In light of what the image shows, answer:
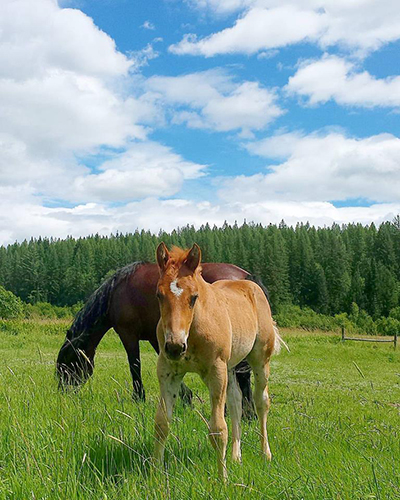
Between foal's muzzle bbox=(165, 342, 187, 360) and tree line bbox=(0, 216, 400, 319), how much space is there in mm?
67247

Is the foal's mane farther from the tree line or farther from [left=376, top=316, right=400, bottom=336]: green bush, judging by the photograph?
the tree line

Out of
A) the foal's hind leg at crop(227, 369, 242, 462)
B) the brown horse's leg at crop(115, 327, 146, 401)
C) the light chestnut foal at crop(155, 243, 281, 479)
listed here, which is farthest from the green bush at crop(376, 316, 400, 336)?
the light chestnut foal at crop(155, 243, 281, 479)

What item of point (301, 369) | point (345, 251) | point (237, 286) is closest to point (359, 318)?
point (345, 251)

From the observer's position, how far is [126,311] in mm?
7945

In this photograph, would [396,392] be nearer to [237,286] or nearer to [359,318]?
[237,286]

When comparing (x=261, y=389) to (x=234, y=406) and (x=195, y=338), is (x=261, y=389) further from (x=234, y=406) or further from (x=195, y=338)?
(x=195, y=338)

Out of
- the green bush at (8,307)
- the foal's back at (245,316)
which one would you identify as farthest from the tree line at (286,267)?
the foal's back at (245,316)

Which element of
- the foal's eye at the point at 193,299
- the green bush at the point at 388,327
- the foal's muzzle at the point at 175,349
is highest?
the foal's eye at the point at 193,299

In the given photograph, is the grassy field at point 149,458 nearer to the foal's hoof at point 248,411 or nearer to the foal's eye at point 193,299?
the foal's hoof at point 248,411

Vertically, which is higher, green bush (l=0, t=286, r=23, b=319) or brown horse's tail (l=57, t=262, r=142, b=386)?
brown horse's tail (l=57, t=262, r=142, b=386)

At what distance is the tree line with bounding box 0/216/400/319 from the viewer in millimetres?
86562

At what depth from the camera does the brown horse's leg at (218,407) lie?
149 inches

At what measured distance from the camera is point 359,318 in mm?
77812

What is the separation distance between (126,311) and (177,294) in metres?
4.42
